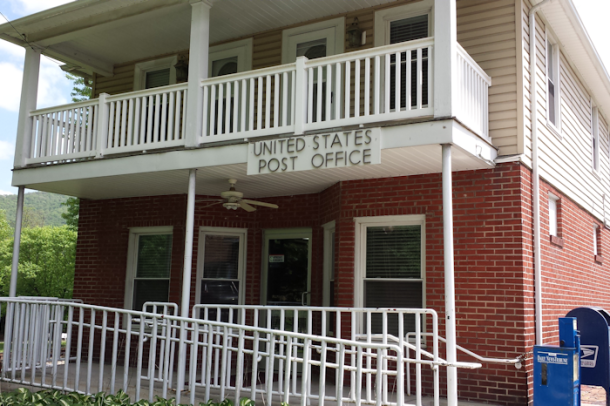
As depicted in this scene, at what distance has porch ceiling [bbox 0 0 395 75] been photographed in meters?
9.10

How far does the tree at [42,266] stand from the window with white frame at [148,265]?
16.1 m

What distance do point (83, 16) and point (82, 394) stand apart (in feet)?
18.6

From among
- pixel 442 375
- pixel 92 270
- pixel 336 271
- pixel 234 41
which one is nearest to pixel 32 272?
pixel 92 270

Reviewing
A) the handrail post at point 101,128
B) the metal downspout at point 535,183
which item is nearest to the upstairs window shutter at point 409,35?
the metal downspout at point 535,183

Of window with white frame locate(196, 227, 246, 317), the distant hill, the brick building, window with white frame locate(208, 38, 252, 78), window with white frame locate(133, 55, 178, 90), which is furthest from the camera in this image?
the distant hill

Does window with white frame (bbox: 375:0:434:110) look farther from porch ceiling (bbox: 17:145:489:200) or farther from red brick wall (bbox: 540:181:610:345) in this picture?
red brick wall (bbox: 540:181:610:345)

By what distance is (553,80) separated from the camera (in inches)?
391

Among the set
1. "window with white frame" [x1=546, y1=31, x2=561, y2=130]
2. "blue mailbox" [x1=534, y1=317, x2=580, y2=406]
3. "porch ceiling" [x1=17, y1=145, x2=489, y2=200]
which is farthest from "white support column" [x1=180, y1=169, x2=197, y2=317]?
"window with white frame" [x1=546, y1=31, x2=561, y2=130]

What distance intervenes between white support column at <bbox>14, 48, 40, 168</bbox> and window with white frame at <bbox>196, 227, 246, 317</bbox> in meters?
3.16

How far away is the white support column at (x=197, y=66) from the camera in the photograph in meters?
8.52

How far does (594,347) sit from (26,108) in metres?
9.20

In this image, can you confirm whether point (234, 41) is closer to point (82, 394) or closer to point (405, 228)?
point (405, 228)

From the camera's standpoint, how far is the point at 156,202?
36.6ft

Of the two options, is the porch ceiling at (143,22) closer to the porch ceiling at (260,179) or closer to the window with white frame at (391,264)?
the porch ceiling at (260,179)
